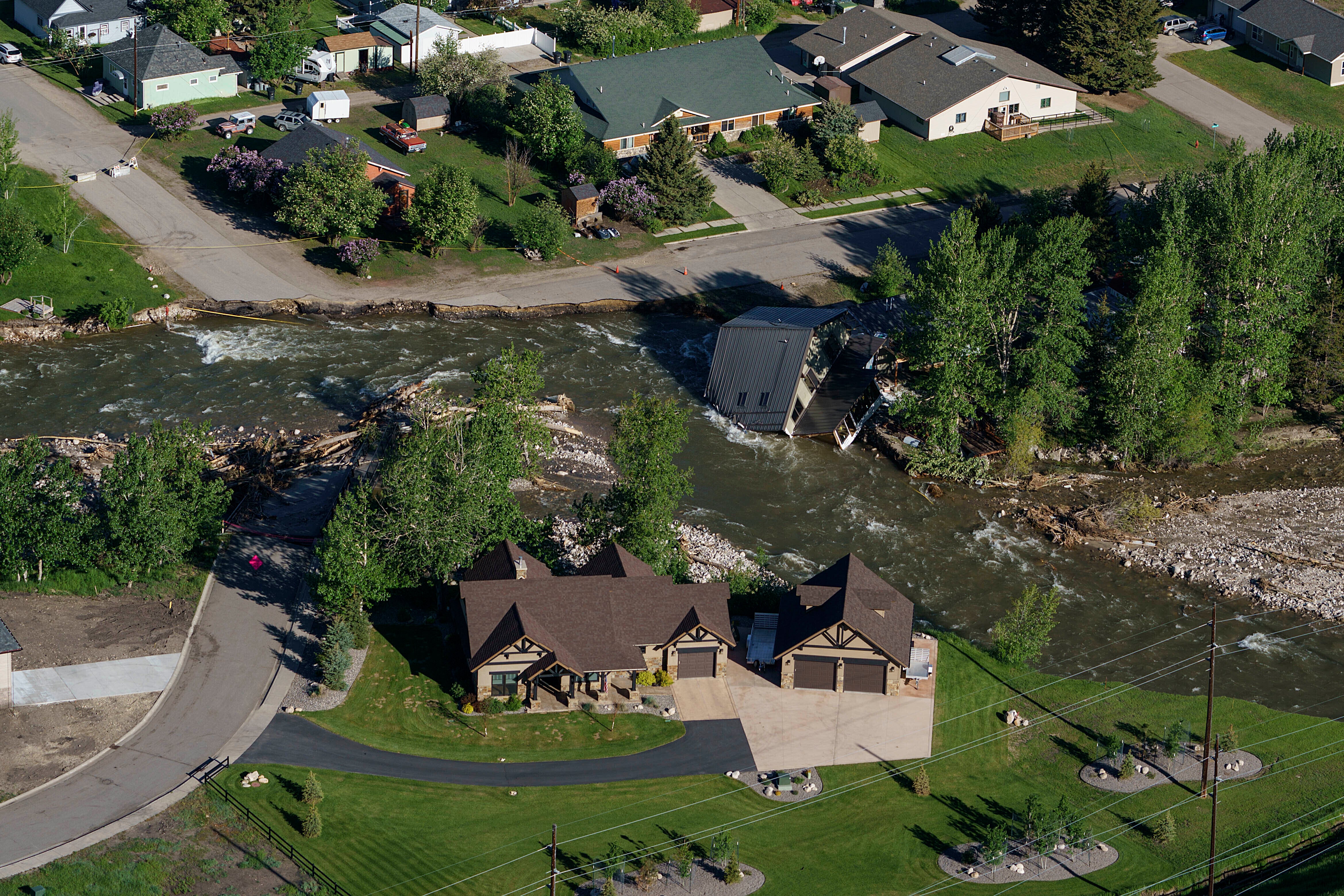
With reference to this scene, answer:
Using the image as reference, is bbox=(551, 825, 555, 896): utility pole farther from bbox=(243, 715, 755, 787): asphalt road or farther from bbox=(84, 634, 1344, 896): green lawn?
bbox=(243, 715, 755, 787): asphalt road

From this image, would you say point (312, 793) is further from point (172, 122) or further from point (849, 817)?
point (172, 122)

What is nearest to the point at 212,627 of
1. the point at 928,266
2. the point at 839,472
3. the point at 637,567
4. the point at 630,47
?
the point at 637,567

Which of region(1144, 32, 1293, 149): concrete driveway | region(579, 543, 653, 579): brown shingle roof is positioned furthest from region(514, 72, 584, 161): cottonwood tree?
region(1144, 32, 1293, 149): concrete driveway

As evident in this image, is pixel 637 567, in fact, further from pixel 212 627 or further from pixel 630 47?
pixel 630 47

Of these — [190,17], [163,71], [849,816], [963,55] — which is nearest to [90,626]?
[849,816]

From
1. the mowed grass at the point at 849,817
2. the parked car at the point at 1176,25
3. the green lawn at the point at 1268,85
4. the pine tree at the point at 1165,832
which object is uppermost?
the parked car at the point at 1176,25

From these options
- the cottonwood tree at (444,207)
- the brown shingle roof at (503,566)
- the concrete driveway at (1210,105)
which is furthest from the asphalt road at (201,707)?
the concrete driveway at (1210,105)

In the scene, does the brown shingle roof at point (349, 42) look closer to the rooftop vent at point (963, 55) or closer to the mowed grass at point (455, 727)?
the rooftop vent at point (963, 55)
